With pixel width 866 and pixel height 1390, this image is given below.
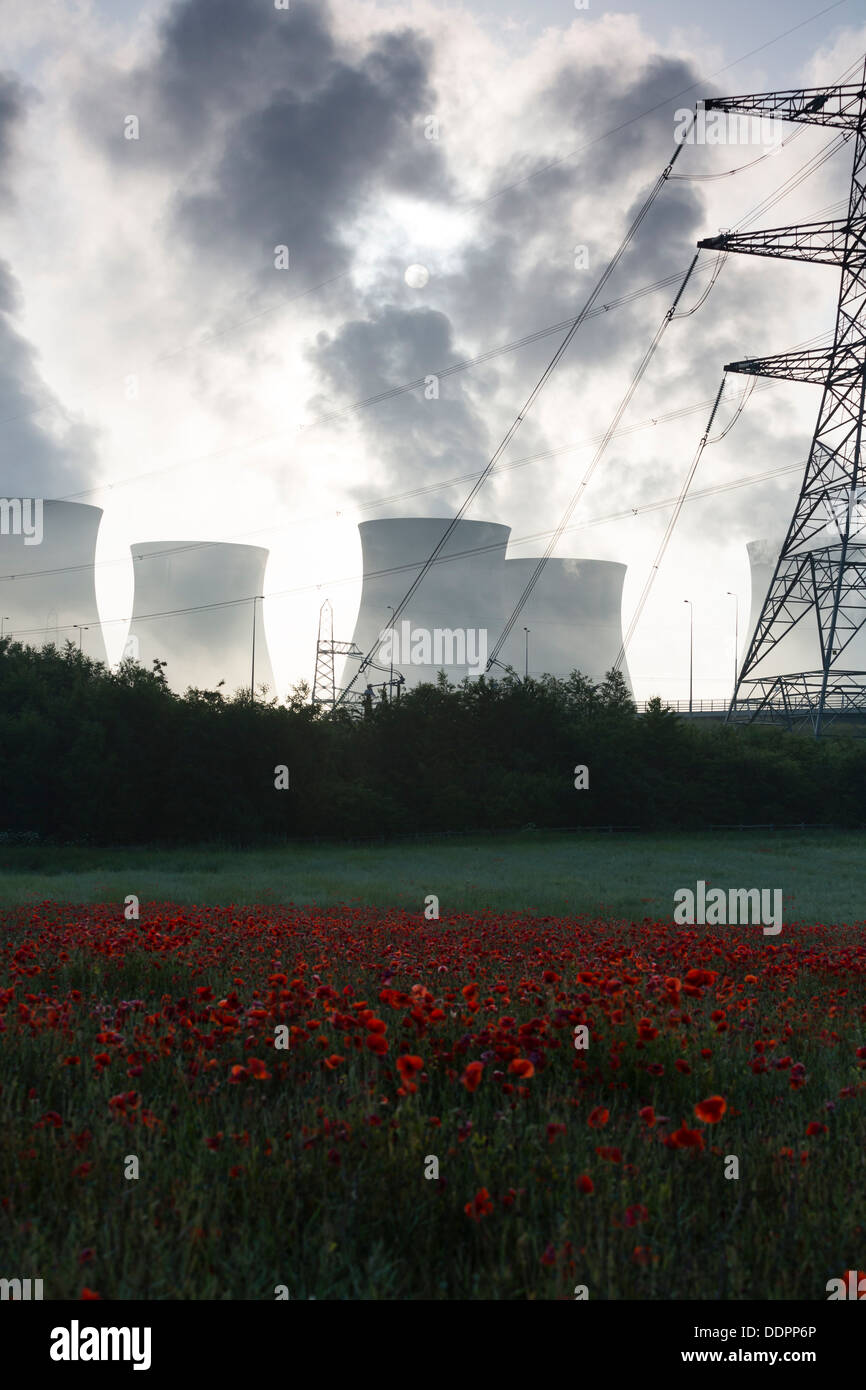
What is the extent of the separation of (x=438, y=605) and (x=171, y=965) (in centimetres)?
4568

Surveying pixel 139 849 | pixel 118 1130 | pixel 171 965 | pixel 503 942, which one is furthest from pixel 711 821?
pixel 118 1130

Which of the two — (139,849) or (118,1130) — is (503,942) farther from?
(139,849)

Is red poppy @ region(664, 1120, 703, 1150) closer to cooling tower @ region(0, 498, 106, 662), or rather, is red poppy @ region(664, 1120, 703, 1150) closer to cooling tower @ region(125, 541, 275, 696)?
cooling tower @ region(0, 498, 106, 662)

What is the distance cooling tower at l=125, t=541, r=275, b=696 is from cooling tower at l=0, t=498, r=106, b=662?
9.06ft

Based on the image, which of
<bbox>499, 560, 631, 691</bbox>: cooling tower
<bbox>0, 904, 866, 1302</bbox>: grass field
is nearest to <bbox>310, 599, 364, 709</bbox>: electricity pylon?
<bbox>499, 560, 631, 691</bbox>: cooling tower

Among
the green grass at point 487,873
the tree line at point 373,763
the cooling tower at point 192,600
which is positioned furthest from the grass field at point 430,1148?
the cooling tower at point 192,600

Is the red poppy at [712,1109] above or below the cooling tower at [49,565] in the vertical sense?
below

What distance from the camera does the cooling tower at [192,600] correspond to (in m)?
50.7

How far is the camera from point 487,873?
22.2m

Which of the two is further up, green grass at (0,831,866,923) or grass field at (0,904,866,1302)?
grass field at (0,904,866,1302)

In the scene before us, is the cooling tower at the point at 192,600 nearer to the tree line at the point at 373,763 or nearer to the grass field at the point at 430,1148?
the tree line at the point at 373,763

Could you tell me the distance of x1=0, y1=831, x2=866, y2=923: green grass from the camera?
15.7m

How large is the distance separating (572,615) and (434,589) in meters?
9.57

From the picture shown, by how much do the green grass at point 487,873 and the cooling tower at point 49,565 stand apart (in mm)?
21716
